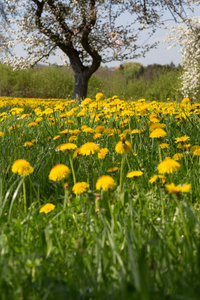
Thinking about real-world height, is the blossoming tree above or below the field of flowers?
above

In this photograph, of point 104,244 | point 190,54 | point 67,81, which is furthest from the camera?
point 67,81

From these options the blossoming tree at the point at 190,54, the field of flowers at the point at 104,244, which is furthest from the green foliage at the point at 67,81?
the field of flowers at the point at 104,244

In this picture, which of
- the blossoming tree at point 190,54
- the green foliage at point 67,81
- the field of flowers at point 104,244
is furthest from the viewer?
the green foliage at point 67,81

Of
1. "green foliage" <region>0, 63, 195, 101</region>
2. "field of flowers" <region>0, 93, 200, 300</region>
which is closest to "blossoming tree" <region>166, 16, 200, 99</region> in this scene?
"green foliage" <region>0, 63, 195, 101</region>

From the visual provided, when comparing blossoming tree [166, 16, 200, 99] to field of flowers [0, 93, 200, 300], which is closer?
field of flowers [0, 93, 200, 300]

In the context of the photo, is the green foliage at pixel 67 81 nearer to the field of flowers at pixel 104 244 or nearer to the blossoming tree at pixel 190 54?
the blossoming tree at pixel 190 54

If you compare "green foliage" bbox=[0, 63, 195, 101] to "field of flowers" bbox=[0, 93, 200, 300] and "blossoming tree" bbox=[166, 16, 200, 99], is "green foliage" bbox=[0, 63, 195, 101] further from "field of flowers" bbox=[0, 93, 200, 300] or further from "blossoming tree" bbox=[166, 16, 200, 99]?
"field of flowers" bbox=[0, 93, 200, 300]

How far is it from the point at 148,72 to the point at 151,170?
22.0m

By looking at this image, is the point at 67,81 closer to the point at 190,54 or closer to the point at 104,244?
the point at 190,54

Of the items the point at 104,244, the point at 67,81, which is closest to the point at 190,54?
the point at 67,81

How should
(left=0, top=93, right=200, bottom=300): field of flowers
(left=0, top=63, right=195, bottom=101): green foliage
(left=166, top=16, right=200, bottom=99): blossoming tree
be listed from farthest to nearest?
(left=0, top=63, right=195, bottom=101): green foliage → (left=166, top=16, right=200, bottom=99): blossoming tree → (left=0, top=93, right=200, bottom=300): field of flowers

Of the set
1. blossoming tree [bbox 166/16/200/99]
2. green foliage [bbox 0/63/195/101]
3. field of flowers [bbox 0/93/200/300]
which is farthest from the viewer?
green foliage [bbox 0/63/195/101]

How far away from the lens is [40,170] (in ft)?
6.76

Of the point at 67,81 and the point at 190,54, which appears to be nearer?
the point at 190,54
